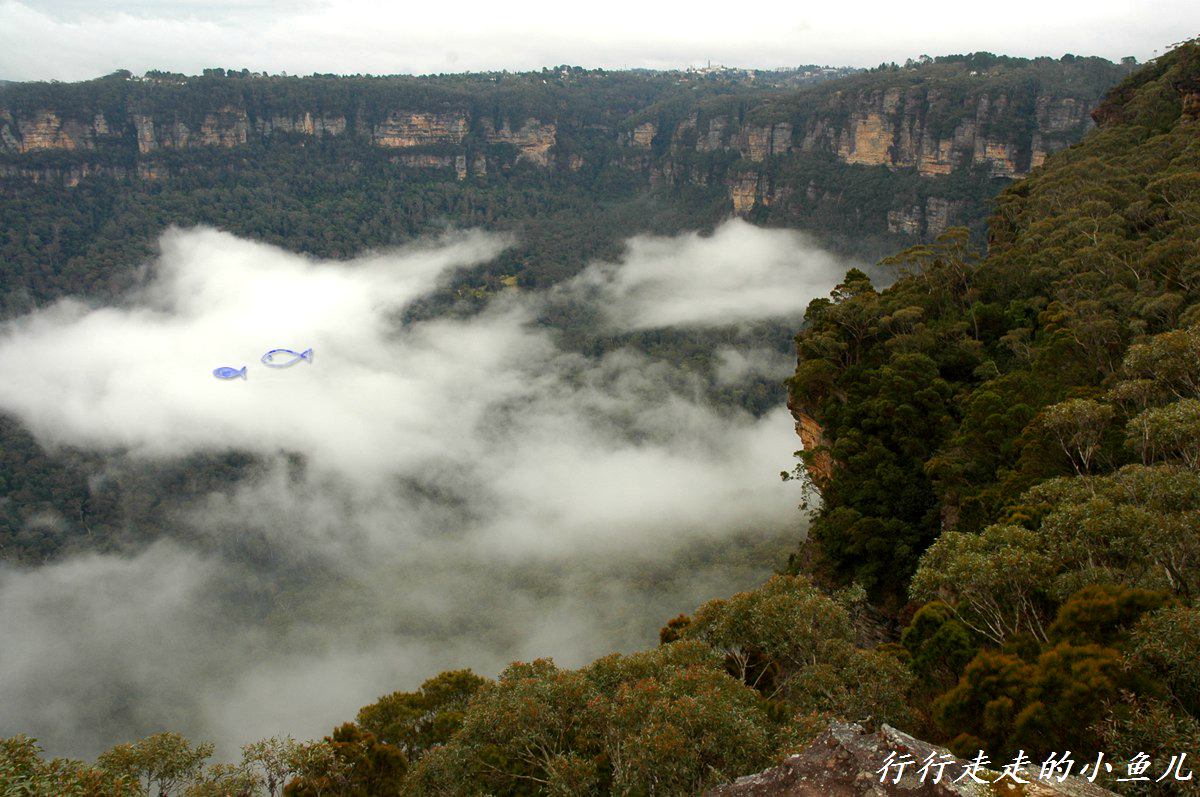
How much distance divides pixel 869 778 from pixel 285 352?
85.6 meters

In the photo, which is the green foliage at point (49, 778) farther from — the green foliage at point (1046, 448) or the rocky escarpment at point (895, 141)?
the rocky escarpment at point (895, 141)

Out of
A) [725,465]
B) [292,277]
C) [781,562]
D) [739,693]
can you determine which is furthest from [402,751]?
[292,277]

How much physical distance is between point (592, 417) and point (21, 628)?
137 feet

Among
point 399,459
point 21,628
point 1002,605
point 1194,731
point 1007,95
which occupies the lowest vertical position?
point 21,628

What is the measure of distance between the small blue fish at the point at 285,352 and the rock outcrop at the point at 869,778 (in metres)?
81.0

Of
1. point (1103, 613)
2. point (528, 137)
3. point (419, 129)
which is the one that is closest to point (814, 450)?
point (1103, 613)

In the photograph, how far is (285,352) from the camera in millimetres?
85500

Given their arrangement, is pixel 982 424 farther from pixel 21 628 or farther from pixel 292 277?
pixel 292 277

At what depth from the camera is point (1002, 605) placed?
14.3 meters

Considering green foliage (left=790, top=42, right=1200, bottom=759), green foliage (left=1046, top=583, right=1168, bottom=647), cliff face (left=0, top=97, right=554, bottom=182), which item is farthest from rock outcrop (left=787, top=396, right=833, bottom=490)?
cliff face (left=0, top=97, right=554, bottom=182)

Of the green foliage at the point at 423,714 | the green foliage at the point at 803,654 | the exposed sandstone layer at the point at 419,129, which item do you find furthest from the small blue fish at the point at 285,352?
the green foliage at the point at 803,654

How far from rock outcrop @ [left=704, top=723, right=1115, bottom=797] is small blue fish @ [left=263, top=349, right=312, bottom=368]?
80983 mm

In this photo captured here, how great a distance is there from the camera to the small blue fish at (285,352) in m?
83.0

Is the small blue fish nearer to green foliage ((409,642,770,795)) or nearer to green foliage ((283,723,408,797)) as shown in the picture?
green foliage ((283,723,408,797))
